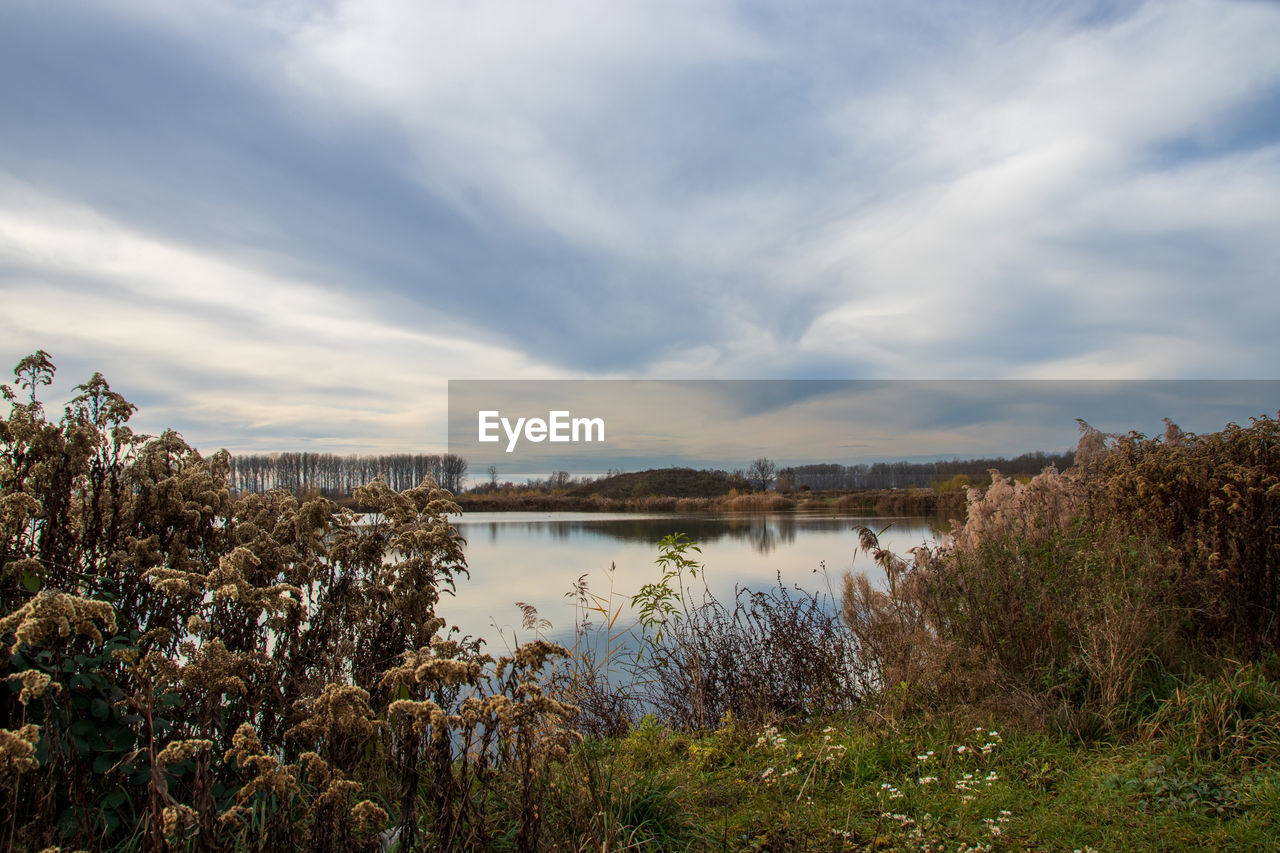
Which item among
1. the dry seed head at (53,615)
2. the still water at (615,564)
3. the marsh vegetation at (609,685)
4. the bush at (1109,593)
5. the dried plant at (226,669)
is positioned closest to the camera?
the dry seed head at (53,615)

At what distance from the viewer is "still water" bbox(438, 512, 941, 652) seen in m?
10.0

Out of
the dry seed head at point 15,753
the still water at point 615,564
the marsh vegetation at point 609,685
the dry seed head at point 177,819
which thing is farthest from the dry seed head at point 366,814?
the still water at point 615,564

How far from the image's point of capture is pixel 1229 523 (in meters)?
6.00

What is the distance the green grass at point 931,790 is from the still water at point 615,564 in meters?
2.12

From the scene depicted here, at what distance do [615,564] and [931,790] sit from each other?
6249mm

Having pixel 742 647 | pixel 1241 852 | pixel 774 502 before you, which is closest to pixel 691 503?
pixel 774 502

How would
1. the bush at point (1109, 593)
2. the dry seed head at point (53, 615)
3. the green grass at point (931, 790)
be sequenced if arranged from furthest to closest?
the bush at point (1109, 593) < the green grass at point (931, 790) < the dry seed head at point (53, 615)

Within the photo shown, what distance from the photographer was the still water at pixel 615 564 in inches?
394

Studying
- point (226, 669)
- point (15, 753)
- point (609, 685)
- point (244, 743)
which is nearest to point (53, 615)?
point (15, 753)

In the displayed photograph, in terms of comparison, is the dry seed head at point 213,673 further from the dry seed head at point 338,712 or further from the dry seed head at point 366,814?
the dry seed head at point 366,814

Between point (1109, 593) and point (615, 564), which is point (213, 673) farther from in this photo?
point (615, 564)

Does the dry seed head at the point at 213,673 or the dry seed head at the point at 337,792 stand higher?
the dry seed head at the point at 213,673

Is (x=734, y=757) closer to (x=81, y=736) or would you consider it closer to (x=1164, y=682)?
(x=1164, y=682)

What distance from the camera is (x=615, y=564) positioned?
1004 centimetres
